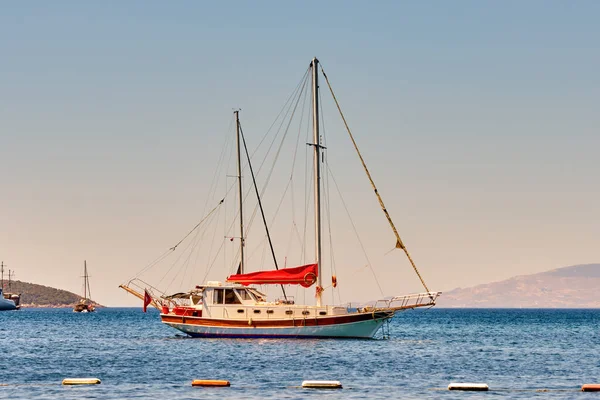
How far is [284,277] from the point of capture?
76.0 metres

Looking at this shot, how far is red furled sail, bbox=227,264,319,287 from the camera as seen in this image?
74.8m

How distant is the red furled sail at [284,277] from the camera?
74.8m

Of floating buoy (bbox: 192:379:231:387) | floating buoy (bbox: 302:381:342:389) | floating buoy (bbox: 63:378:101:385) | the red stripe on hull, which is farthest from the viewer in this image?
the red stripe on hull

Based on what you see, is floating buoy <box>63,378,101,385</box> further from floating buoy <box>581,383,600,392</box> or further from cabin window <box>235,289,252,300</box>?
cabin window <box>235,289,252,300</box>

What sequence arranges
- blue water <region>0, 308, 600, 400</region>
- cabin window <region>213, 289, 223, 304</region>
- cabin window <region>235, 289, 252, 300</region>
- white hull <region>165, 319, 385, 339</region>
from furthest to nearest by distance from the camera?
cabin window <region>213, 289, 223, 304</region>, cabin window <region>235, 289, 252, 300</region>, white hull <region>165, 319, 385, 339</region>, blue water <region>0, 308, 600, 400</region>

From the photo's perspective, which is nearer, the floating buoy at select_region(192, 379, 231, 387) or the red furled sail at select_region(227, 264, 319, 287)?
the floating buoy at select_region(192, 379, 231, 387)

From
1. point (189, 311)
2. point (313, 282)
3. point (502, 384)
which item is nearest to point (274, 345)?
point (313, 282)

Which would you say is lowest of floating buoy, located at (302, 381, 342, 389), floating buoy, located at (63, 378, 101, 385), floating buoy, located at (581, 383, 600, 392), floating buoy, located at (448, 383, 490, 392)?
floating buoy, located at (581, 383, 600, 392)

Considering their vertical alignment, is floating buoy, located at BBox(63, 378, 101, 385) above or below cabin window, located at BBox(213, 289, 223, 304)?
below

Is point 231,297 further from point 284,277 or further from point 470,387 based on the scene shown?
point 470,387

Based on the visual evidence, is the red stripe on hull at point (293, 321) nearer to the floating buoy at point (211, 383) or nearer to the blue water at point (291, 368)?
the blue water at point (291, 368)

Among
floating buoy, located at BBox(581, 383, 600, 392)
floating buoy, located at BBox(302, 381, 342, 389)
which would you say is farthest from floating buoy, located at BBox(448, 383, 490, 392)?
floating buoy, located at BBox(302, 381, 342, 389)

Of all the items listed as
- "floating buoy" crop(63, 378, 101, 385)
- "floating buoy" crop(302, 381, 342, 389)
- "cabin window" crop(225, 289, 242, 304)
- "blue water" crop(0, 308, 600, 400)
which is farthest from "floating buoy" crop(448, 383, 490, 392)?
"cabin window" crop(225, 289, 242, 304)

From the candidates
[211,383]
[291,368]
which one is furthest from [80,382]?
[291,368]
